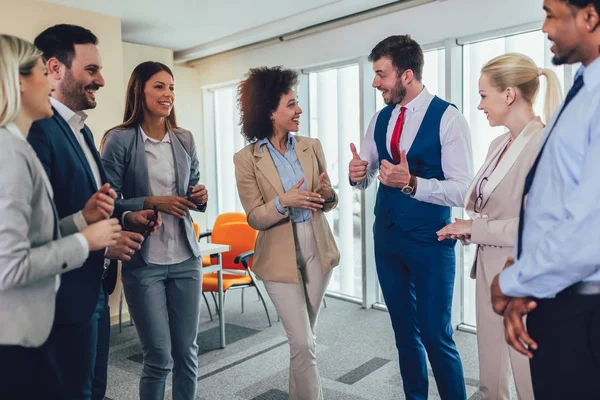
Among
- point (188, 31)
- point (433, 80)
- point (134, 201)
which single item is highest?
point (188, 31)

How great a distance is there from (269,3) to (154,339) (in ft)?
10.2

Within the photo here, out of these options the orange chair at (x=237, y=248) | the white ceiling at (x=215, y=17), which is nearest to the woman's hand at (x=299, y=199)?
the orange chair at (x=237, y=248)

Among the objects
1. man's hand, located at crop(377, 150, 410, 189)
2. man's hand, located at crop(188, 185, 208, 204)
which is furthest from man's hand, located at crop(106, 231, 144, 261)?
man's hand, located at crop(377, 150, 410, 189)

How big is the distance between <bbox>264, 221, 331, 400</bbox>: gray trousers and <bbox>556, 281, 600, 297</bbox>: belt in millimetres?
1299

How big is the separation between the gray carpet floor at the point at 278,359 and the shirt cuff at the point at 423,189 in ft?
4.13

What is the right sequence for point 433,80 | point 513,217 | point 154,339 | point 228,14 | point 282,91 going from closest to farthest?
point 513,217, point 154,339, point 282,91, point 433,80, point 228,14

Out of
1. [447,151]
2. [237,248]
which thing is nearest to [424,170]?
[447,151]

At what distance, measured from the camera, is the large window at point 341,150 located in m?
4.81

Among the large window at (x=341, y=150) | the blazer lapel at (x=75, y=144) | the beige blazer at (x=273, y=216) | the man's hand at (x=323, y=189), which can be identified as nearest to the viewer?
the blazer lapel at (x=75, y=144)

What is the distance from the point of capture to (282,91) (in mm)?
2459

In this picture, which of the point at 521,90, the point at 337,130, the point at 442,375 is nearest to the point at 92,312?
the point at 442,375

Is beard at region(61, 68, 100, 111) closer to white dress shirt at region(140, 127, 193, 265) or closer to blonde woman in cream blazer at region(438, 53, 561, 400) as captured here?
white dress shirt at region(140, 127, 193, 265)

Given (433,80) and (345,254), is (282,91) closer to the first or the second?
(433,80)

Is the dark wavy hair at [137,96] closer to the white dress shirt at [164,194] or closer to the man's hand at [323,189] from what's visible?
the white dress shirt at [164,194]
